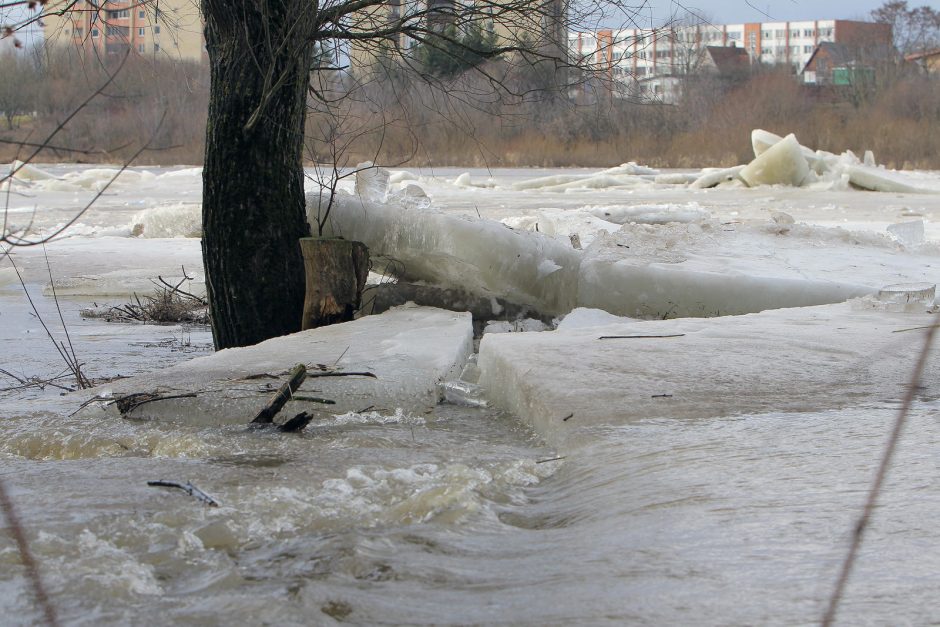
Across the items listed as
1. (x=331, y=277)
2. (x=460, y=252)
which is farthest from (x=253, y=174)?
(x=460, y=252)

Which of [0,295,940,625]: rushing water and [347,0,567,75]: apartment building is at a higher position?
[347,0,567,75]: apartment building

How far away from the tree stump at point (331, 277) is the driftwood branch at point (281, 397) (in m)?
1.55

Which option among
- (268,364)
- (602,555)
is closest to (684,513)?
(602,555)

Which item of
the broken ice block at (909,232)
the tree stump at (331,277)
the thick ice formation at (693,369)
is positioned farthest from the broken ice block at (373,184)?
the broken ice block at (909,232)

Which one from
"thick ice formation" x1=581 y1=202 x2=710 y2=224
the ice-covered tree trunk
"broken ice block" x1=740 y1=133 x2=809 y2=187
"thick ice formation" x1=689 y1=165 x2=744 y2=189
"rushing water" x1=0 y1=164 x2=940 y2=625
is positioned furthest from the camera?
"thick ice formation" x1=689 y1=165 x2=744 y2=189

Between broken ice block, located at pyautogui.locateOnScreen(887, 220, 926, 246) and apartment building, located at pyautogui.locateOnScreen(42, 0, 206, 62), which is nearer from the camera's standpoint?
A: apartment building, located at pyautogui.locateOnScreen(42, 0, 206, 62)

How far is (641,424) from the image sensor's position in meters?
3.37

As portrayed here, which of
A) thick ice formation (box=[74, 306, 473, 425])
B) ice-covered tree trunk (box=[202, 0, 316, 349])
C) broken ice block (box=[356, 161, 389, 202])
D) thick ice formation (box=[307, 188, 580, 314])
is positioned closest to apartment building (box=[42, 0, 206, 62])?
ice-covered tree trunk (box=[202, 0, 316, 349])

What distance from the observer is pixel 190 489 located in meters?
2.90

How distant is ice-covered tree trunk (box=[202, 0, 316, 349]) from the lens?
508 cm

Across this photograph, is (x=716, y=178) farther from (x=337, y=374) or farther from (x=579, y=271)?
(x=337, y=374)

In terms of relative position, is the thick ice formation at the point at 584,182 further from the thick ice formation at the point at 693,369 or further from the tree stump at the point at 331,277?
the thick ice formation at the point at 693,369

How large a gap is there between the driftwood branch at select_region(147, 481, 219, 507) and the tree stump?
238cm

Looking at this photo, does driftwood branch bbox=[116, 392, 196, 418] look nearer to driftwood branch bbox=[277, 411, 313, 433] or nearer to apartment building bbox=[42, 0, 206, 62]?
driftwood branch bbox=[277, 411, 313, 433]
